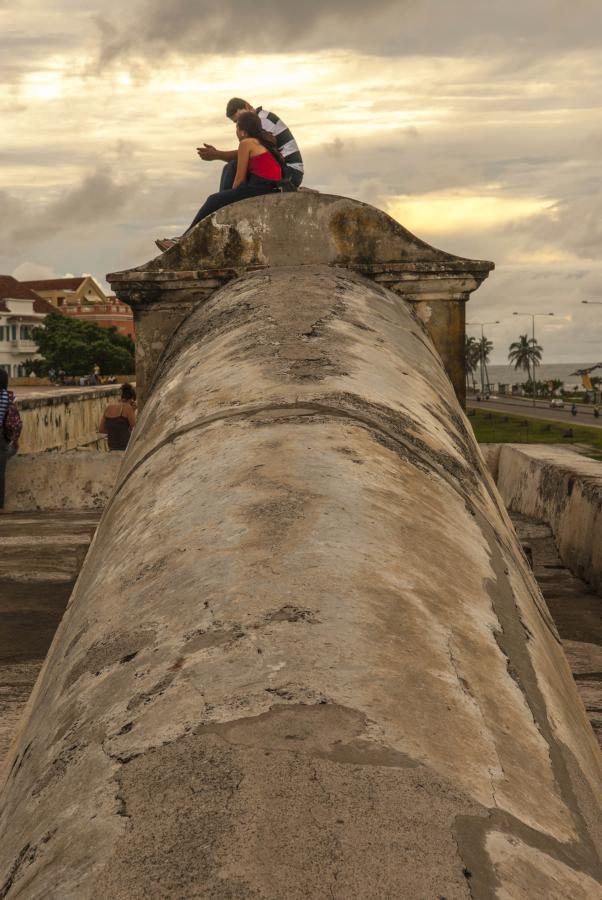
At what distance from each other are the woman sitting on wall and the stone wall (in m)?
6.90

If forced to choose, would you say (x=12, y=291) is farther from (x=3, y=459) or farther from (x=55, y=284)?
(x=3, y=459)

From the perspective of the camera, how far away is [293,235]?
4742mm

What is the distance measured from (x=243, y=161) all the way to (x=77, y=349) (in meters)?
63.8

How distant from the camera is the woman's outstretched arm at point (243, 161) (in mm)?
5555

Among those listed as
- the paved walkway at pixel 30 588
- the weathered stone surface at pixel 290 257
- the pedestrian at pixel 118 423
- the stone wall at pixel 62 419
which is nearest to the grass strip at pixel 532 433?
the stone wall at pixel 62 419

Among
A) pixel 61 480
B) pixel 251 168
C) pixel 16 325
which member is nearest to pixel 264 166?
pixel 251 168

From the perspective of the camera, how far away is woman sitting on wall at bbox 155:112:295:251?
5555 mm

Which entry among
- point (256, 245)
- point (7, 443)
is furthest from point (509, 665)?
point (7, 443)

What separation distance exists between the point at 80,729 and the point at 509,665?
0.59 metres

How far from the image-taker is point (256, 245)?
15.5ft

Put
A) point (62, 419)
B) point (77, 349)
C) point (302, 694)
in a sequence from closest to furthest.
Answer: point (302, 694) < point (62, 419) < point (77, 349)

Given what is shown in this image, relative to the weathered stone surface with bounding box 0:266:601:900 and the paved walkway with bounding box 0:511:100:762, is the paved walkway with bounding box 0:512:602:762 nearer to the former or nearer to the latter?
the paved walkway with bounding box 0:511:100:762

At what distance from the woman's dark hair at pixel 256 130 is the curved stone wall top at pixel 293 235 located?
86 centimetres

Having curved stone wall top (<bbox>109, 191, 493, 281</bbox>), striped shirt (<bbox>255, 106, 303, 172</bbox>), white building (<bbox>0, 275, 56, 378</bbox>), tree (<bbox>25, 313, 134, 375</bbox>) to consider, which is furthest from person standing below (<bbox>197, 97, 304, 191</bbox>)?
white building (<bbox>0, 275, 56, 378</bbox>)
